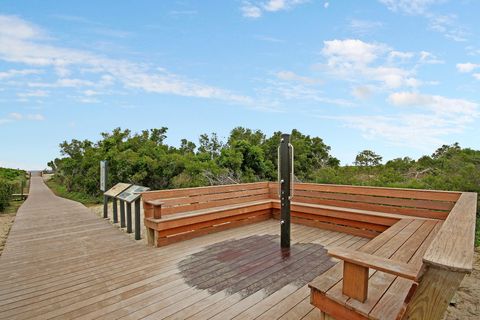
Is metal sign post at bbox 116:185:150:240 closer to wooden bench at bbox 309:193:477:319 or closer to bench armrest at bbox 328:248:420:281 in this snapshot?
wooden bench at bbox 309:193:477:319

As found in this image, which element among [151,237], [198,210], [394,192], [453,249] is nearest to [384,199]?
[394,192]

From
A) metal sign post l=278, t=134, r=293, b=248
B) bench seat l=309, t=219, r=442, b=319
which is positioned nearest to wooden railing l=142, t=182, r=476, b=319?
bench seat l=309, t=219, r=442, b=319

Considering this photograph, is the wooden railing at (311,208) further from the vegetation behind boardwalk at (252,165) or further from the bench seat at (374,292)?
the vegetation behind boardwalk at (252,165)

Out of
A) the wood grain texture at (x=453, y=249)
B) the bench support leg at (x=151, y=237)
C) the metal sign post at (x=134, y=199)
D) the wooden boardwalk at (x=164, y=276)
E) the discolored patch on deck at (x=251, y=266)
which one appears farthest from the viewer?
the metal sign post at (x=134, y=199)

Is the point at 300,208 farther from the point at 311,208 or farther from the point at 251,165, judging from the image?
the point at 251,165

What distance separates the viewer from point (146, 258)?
342 cm

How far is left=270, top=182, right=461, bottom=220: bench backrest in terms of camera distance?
391 cm

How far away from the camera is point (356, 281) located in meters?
1.61

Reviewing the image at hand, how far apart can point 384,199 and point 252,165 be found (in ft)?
24.3

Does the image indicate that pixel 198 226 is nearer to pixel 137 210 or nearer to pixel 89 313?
pixel 137 210

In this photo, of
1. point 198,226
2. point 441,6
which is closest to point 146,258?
point 198,226

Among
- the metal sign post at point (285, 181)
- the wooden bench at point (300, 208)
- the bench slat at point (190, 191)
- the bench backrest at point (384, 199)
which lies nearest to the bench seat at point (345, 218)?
the wooden bench at point (300, 208)

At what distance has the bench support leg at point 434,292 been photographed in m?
Answer: 0.99

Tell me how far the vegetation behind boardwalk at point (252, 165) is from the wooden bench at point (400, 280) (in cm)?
503
